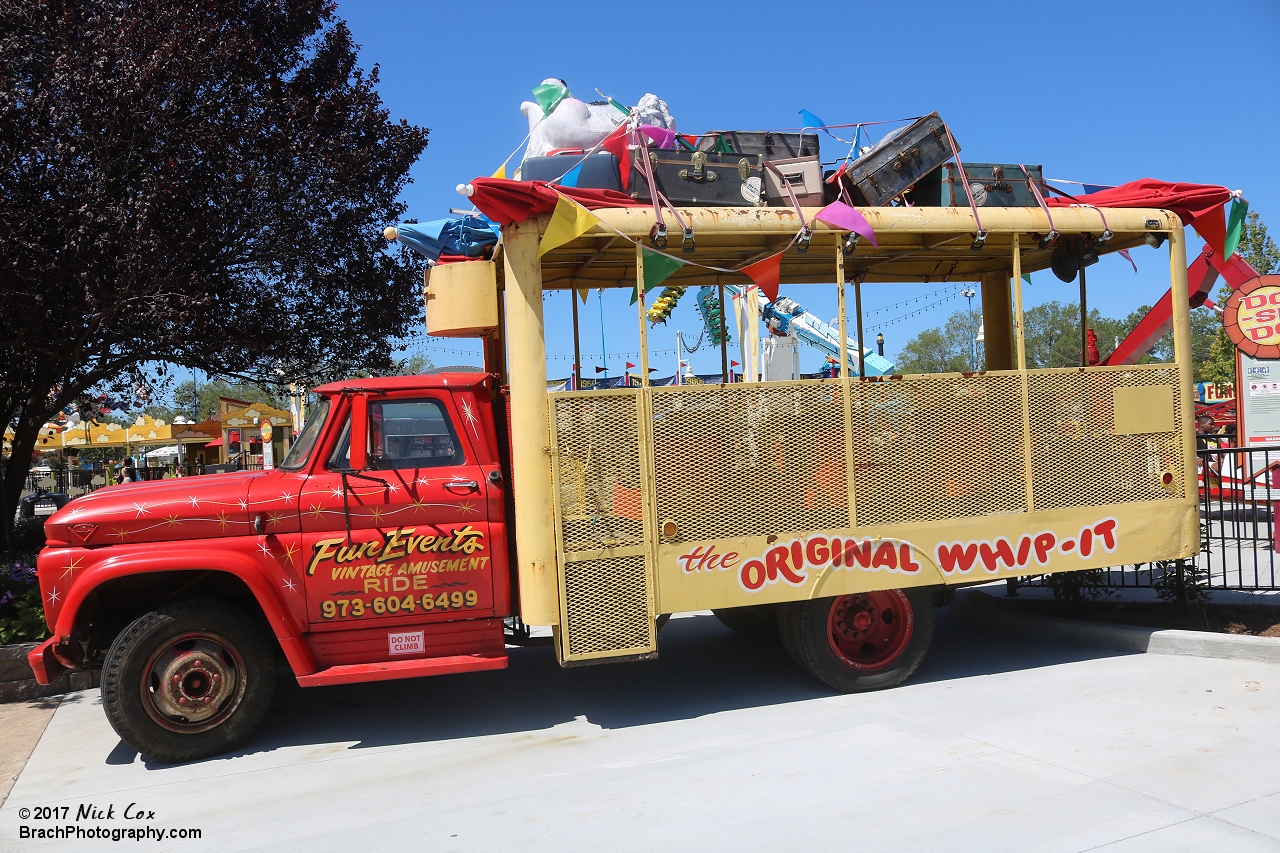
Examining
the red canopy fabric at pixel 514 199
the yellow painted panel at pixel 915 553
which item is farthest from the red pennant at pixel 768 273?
the yellow painted panel at pixel 915 553

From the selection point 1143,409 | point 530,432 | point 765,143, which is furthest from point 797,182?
point 1143,409

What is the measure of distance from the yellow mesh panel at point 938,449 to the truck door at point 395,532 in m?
2.58

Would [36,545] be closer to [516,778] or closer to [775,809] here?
[516,778]

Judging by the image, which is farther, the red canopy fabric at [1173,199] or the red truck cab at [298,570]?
the red canopy fabric at [1173,199]

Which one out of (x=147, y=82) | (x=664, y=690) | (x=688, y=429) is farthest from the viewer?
(x=147, y=82)

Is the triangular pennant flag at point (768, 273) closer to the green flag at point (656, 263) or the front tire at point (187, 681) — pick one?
the green flag at point (656, 263)

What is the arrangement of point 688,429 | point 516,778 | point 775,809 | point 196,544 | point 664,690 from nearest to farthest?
point 775,809 < point 516,778 < point 196,544 < point 688,429 < point 664,690

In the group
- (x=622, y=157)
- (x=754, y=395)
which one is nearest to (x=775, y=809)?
(x=754, y=395)

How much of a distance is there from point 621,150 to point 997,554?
3.77m

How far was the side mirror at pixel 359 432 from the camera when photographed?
5.68m

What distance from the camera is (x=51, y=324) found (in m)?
8.66

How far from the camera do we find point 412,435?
5.82 metres

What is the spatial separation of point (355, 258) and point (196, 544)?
5.66 meters

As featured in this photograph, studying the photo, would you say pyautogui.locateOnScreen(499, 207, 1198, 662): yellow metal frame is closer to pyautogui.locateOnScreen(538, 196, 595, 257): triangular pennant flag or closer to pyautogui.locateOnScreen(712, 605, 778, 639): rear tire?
pyautogui.locateOnScreen(538, 196, 595, 257): triangular pennant flag
